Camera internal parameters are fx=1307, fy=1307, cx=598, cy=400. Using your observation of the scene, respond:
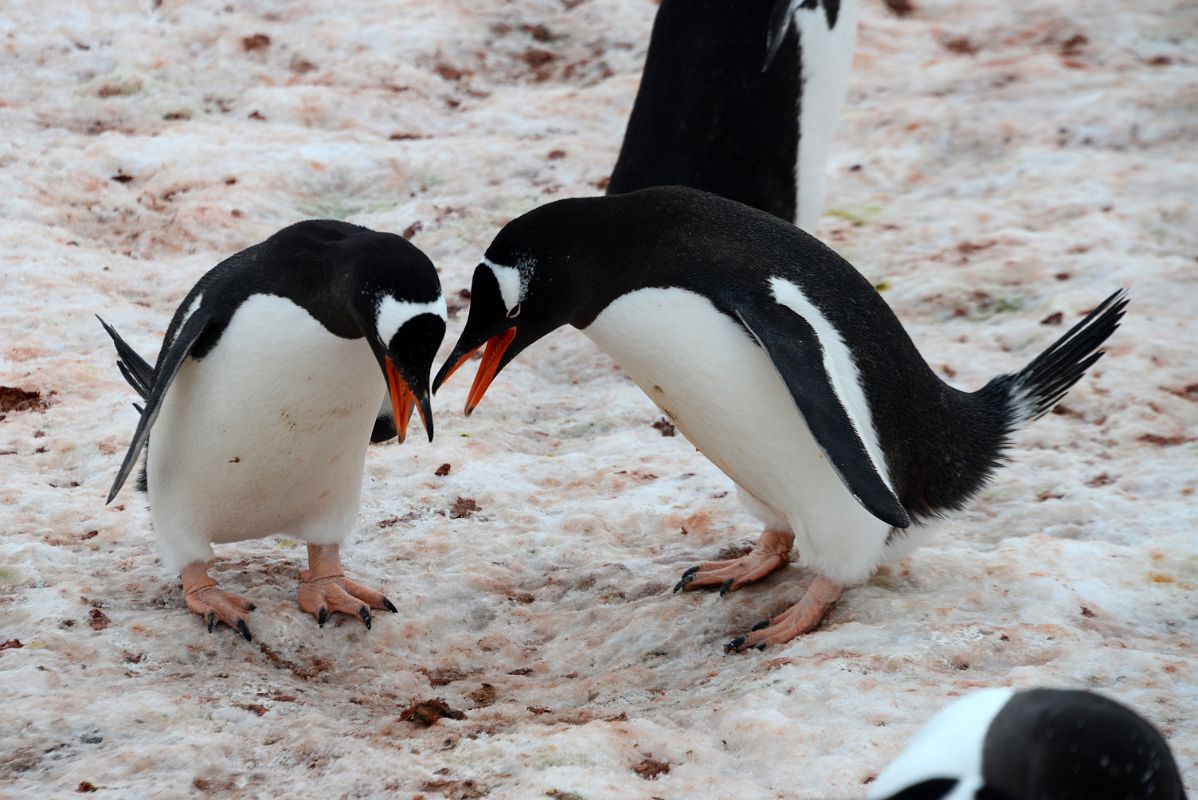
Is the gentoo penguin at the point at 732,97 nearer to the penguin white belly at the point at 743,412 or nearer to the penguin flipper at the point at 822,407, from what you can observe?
the penguin white belly at the point at 743,412

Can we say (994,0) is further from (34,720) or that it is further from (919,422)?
(34,720)

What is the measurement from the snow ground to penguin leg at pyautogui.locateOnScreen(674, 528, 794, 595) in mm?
51

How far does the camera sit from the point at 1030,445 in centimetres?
421

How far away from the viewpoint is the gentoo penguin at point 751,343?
2877 millimetres

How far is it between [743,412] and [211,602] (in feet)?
4.35

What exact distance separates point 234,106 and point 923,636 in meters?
4.98

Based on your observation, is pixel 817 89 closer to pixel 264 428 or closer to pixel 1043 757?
pixel 264 428

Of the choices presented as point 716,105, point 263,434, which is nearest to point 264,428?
point 263,434

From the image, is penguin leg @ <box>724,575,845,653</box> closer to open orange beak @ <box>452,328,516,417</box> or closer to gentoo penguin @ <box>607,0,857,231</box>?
open orange beak @ <box>452,328,516,417</box>

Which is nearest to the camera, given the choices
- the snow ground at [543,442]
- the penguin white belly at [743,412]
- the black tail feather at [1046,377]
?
the snow ground at [543,442]

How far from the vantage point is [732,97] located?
4629 mm

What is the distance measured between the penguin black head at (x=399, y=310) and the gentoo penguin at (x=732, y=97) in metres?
2.10

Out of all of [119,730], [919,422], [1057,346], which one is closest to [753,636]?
[919,422]

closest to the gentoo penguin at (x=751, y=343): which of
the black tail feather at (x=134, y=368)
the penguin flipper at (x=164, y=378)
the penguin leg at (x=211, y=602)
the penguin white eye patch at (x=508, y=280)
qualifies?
the penguin white eye patch at (x=508, y=280)
